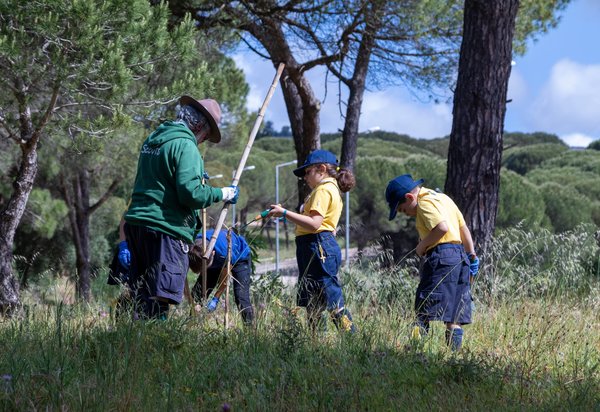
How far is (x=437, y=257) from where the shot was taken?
5.15 metres

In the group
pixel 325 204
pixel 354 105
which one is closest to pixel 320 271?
pixel 325 204

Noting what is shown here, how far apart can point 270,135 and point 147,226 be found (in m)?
69.2

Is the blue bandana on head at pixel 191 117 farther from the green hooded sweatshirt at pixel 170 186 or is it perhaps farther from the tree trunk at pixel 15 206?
the tree trunk at pixel 15 206

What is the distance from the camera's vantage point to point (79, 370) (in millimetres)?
3588

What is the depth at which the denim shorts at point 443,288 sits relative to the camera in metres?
5.08

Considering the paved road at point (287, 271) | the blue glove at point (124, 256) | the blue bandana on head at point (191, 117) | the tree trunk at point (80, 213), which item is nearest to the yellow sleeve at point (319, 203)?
the blue bandana on head at point (191, 117)

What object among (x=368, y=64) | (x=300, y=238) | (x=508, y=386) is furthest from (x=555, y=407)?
(x=368, y=64)

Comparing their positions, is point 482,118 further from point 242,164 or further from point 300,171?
point 242,164

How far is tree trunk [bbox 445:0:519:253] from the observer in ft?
23.5

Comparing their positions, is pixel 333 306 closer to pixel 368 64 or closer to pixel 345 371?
pixel 345 371

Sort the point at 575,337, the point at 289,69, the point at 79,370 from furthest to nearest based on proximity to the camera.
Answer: the point at 289,69, the point at 575,337, the point at 79,370

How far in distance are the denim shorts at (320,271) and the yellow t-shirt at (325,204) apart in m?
0.06

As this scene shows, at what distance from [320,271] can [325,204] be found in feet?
1.42

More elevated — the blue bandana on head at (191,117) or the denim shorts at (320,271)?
the blue bandana on head at (191,117)
